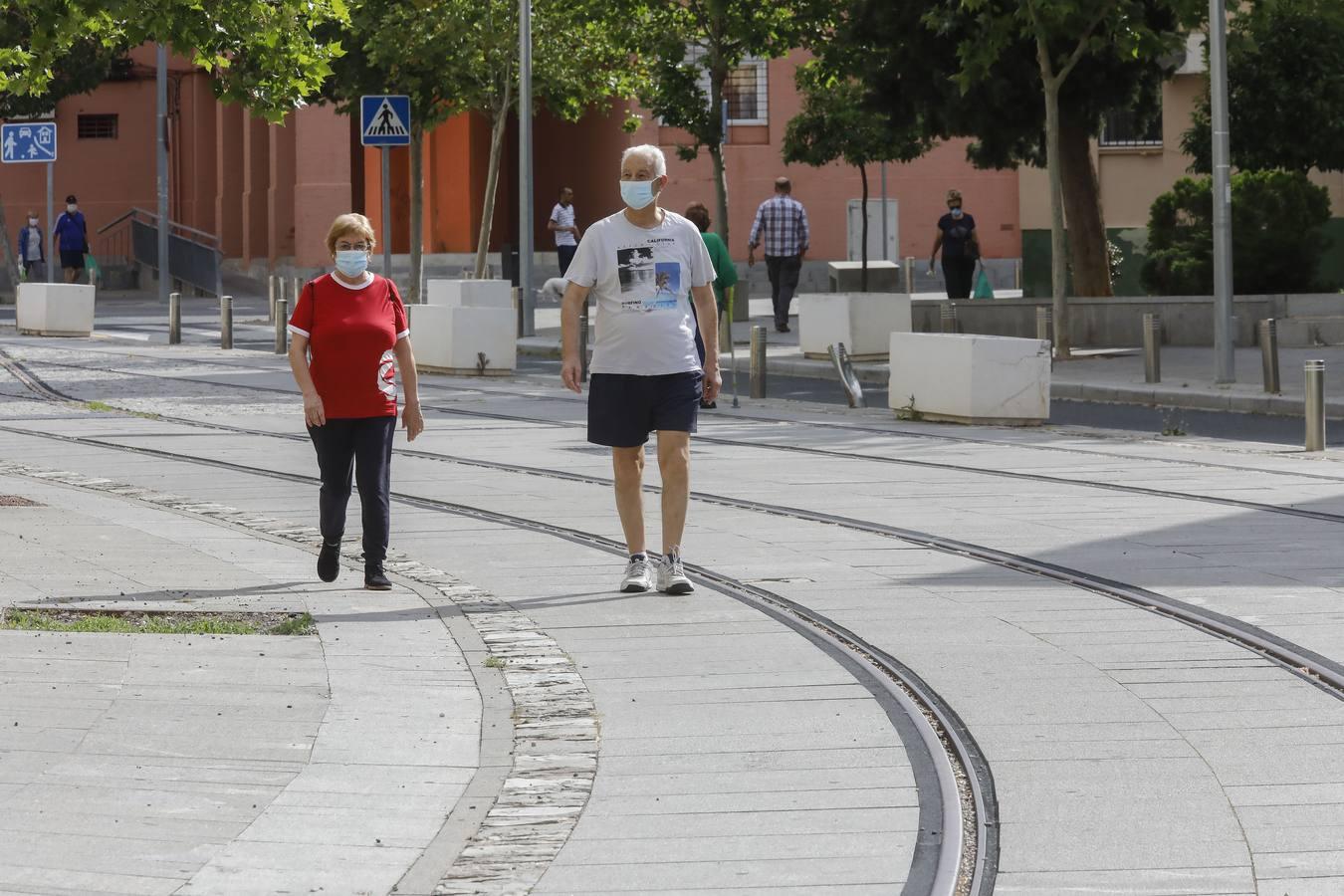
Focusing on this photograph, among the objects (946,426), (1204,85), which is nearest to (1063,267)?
(946,426)

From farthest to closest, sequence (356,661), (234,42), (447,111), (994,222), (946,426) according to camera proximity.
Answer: (994,222) → (447,111) → (946,426) → (234,42) → (356,661)

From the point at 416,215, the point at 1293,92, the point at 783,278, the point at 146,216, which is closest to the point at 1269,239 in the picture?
the point at 1293,92

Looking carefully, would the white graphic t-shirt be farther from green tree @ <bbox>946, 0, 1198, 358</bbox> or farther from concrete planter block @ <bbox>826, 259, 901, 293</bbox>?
concrete planter block @ <bbox>826, 259, 901, 293</bbox>

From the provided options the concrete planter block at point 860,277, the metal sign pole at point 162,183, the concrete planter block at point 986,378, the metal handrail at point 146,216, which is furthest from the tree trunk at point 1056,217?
the metal handrail at point 146,216

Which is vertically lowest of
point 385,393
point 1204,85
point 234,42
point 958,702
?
point 958,702

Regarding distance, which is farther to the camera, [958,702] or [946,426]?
[946,426]

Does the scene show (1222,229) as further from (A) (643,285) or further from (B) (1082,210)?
(A) (643,285)

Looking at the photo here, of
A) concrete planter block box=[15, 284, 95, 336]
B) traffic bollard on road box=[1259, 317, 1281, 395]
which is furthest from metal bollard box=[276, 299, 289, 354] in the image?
traffic bollard on road box=[1259, 317, 1281, 395]

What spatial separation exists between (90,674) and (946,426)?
37.2 feet

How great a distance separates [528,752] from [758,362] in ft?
48.3

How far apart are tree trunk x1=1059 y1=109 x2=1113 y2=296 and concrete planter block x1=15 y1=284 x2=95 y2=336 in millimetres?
13601

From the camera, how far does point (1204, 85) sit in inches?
1454

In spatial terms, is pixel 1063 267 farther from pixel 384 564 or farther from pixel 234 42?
pixel 384 564

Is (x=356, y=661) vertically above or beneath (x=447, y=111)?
beneath
